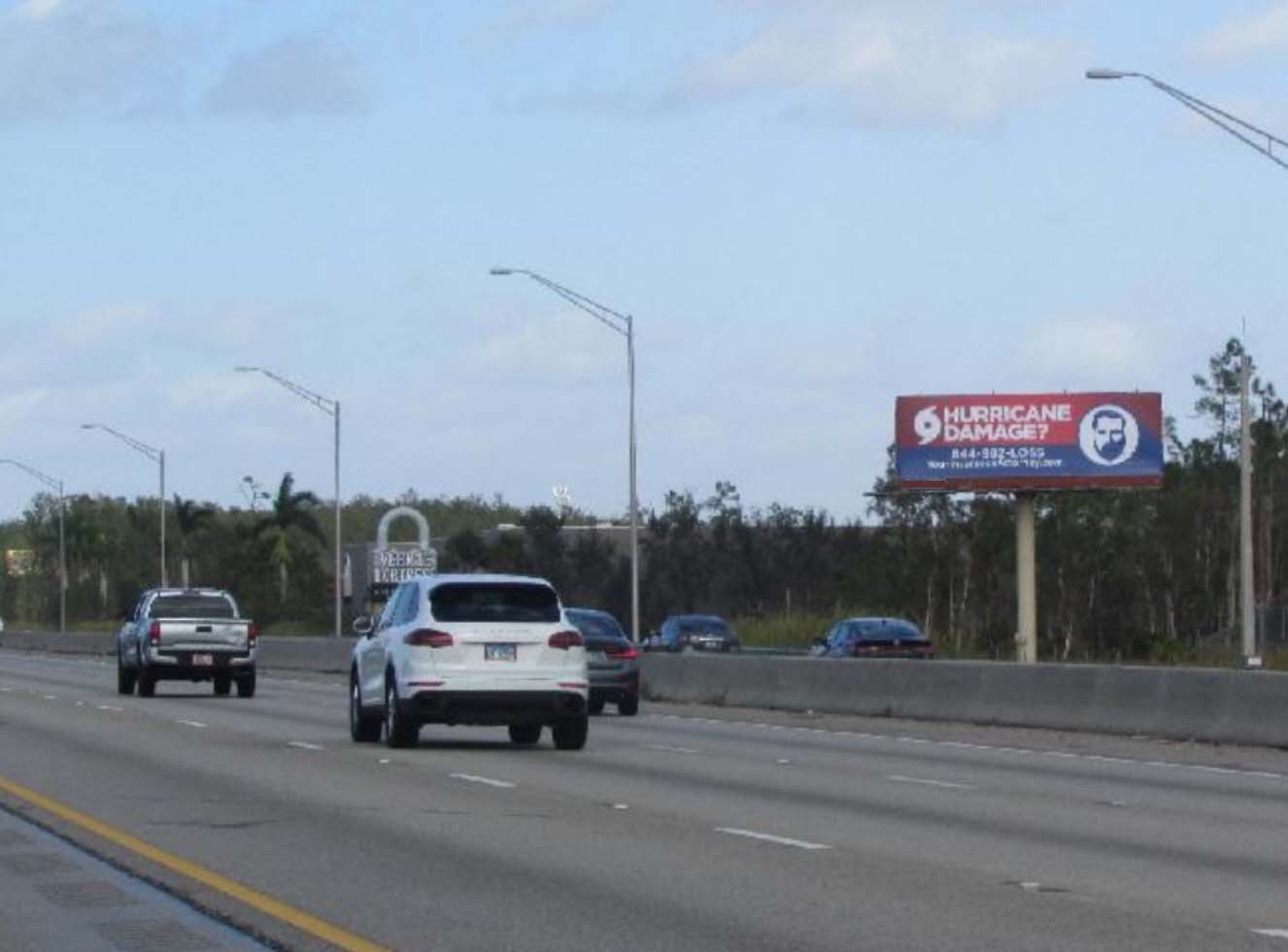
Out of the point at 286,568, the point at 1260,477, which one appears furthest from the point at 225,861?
the point at 286,568

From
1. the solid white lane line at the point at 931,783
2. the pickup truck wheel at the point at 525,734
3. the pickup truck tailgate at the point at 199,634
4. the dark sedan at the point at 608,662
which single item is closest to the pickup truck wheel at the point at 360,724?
the pickup truck wheel at the point at 525,734

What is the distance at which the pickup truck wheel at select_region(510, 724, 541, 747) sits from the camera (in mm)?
31016

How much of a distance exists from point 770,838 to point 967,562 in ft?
225

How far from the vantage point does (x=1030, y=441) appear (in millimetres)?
70938

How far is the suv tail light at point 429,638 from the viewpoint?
91.7 feet

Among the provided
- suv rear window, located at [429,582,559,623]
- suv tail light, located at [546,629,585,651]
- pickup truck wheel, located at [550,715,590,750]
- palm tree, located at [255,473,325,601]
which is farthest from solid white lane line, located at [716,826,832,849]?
palm tree, located at [255,473,325,601]

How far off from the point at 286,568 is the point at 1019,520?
58.0m

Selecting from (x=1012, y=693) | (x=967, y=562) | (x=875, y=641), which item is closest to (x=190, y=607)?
(x=875, y=641)

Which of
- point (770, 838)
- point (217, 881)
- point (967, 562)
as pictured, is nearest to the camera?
point (217, 881)

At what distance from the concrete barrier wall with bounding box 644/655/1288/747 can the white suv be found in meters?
7.30

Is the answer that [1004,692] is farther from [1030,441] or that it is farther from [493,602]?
[1030,441]

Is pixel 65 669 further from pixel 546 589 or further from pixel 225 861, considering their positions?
pixel 225 861

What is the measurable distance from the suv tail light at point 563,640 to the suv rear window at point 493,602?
12.5 inches

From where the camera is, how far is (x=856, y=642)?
53.4 m
